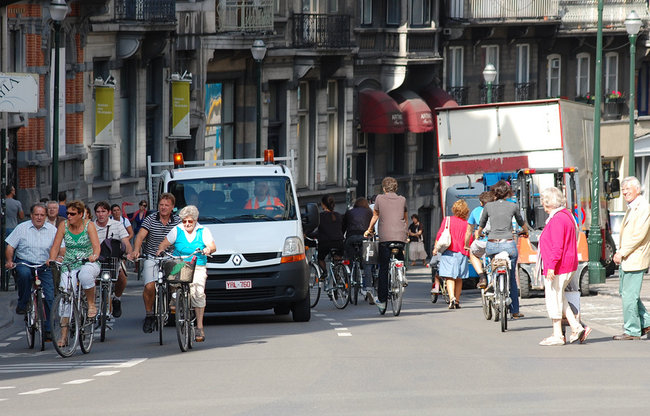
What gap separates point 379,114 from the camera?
49625 mm

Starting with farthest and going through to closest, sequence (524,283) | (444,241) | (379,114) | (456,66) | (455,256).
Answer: (456,66), (379,114), (524,283), (444,241), (455,256)

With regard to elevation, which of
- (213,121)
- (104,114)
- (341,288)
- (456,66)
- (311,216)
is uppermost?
(456,66)

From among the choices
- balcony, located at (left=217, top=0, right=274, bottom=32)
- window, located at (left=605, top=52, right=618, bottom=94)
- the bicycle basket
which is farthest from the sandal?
window, located at (left=605, top=52, right=618, bottom=94)

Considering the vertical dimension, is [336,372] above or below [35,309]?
below

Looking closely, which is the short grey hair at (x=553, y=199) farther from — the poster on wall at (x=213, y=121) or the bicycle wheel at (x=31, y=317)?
the poster on wall at (x=213, y=121)

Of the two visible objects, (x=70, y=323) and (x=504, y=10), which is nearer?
(x=70, y=323)

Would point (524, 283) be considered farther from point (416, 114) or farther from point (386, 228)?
point (416, 114)

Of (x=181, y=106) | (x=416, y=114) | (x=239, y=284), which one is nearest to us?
(x=239, y=284)

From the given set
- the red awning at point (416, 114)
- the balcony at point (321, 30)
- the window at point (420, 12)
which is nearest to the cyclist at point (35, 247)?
the balcony at point (321, 30)

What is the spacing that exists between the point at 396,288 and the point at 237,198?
2.41 m

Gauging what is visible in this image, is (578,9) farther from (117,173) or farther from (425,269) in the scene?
(117,173)

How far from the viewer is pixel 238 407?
11789 mm

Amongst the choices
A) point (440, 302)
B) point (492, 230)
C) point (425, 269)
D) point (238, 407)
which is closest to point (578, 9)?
point (425, 269)

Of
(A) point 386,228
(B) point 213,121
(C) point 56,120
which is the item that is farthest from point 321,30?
(A) point 386,228
